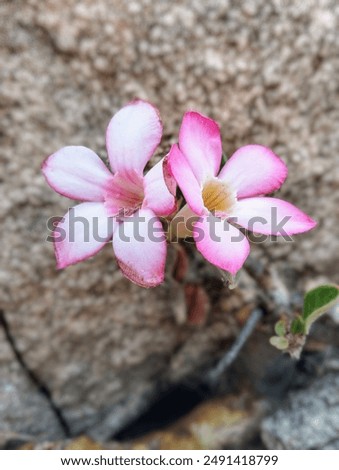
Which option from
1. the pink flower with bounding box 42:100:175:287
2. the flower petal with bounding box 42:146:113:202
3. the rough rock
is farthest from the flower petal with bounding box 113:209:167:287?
the rough rock

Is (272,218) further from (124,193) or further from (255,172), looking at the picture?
(124,193)

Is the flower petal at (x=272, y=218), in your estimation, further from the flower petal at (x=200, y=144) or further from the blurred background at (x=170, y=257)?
the blurred background at (x=170, y=257)

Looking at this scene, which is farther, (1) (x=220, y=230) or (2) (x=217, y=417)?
(2) (x=217, y=417)

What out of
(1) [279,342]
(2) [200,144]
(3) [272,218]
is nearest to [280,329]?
(1) [279,342]

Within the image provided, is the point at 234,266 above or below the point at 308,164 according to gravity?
above

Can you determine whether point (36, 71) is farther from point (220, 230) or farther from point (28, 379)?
point (28, 379)

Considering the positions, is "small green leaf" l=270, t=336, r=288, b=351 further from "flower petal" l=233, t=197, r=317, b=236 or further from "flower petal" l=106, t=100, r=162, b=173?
"flower petal" l=106, t=100, r=162, b=173
